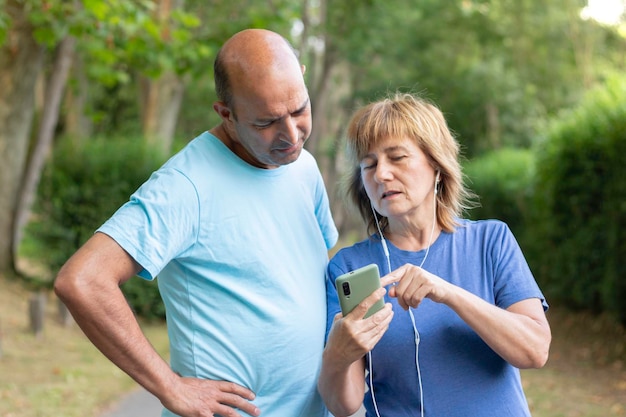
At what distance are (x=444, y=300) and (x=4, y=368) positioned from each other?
7588mm

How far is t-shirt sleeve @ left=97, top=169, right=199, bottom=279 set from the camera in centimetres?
246

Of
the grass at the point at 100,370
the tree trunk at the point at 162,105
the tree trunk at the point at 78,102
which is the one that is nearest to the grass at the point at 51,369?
the grass at the point at 100,370

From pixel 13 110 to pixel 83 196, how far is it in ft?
5.78

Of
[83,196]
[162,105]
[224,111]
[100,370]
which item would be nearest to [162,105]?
[162,105]

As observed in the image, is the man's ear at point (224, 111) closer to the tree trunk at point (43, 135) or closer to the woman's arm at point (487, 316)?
the woman's arm at point (487, 316)

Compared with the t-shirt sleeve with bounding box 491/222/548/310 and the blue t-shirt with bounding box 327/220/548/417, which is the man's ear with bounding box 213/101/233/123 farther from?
the t-shirt sleeve with bounding box 491/222/548/310

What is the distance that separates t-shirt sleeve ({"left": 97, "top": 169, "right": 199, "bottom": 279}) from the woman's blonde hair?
70 centimetres

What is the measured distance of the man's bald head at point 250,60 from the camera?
8.76ft

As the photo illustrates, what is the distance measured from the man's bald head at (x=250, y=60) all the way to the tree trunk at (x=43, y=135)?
11134 mm

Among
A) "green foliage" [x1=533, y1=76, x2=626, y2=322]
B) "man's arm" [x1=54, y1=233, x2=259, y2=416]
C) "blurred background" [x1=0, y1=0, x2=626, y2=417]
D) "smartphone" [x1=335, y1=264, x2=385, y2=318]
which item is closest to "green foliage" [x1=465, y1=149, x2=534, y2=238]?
"blurred background" [x1=0, y1=0, x2=626, y2=417]

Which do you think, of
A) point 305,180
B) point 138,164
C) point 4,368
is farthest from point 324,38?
point 305,180

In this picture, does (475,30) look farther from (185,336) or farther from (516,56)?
(185,336)

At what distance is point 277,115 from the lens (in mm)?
2652

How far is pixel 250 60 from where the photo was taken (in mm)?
2682
